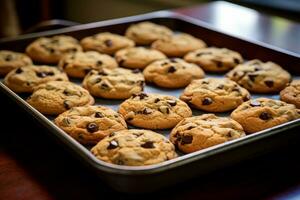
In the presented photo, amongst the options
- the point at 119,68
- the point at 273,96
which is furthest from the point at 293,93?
the point at 119,68

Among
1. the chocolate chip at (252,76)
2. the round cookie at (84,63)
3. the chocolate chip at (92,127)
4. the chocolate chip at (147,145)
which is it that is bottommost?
the round cookie at (84,63)

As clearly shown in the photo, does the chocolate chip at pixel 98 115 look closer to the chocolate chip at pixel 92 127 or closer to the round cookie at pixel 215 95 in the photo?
the chocolate chip at pixel 92 127

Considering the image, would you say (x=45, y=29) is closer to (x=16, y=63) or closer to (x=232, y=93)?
(x=16, y=63)

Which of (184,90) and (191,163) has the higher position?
(191,163)

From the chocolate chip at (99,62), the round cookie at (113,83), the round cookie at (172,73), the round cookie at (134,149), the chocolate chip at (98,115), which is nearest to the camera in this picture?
the round cookie at (134,149)

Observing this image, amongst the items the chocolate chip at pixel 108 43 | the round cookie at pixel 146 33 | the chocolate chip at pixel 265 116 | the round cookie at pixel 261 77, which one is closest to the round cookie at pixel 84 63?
the chocolate chip at pixel 108 43

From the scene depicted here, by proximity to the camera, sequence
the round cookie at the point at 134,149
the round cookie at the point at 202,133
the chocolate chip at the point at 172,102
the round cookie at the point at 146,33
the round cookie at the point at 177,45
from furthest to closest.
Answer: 1. the round cookie at the point at 146,33
2. the round cookie at the point at 177,45
3. the chocolate chip at the point at 172,102
4. the round cookie at the point at 202,133
5. the round cookie at the point at 134,149

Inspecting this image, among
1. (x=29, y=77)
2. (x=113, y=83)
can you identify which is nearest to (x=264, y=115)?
(x=113, y=83)
